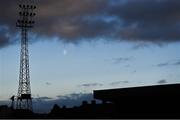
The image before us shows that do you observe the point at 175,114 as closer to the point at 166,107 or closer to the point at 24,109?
the point at 166,107

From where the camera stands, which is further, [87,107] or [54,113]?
[54,113]

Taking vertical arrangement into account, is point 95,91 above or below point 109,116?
above

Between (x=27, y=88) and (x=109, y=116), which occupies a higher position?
(x=27, y=88)

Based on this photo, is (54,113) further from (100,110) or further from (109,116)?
(109,116)

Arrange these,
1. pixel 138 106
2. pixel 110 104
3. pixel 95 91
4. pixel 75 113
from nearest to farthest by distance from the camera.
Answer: pixel 138 106 < pixel 95 91 < pixel 110 104 < pixel 75 113

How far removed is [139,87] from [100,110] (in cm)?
1531

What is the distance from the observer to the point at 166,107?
49.7 meters

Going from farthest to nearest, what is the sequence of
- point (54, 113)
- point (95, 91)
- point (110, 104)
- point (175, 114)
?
point (54, 113), point (110, 104), point (95, 91), point (175, 114)

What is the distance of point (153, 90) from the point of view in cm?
4916

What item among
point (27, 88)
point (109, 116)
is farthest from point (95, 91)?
point (27, 88)

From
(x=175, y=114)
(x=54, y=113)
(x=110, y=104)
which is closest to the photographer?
(x=175, y=114)

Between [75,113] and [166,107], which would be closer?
[166,107]

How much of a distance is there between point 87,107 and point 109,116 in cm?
1235

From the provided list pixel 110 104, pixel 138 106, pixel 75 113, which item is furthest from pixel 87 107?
pixel 138 106
